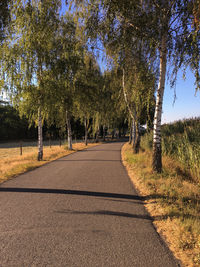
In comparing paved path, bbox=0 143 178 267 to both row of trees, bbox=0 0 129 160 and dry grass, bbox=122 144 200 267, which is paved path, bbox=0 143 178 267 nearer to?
dry grass, bbox=122 144 200 267

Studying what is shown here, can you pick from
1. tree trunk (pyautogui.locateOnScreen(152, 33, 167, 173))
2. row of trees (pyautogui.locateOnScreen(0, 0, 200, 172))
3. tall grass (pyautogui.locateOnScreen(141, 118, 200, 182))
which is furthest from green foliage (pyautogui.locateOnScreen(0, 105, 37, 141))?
tree trunk (pyautogui.locateOnScreen(152, 33, 167, 173))

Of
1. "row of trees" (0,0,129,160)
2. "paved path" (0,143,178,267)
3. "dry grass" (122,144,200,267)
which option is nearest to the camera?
"paved path" (0,143,178,267)

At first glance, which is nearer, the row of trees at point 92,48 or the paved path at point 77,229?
the paved path at point 77,229

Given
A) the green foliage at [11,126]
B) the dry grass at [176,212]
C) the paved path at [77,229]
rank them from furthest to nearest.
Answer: the green foliage at [11,126]
the dry grass at [176,212]
the paved path at [77,229]

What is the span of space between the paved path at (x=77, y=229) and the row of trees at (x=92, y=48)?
3396 mm

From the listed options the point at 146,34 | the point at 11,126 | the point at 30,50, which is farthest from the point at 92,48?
the point at 11,126

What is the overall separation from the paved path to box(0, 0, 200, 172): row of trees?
340cm

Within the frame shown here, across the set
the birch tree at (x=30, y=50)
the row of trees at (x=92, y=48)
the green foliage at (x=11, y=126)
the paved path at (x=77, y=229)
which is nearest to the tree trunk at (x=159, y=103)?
the row of trees at (x=92, y=48)

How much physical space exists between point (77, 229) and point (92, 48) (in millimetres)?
6187

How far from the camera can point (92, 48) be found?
678cm

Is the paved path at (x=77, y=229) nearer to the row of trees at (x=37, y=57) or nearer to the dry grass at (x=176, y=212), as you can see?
the dry grass at (x=176, y=212)

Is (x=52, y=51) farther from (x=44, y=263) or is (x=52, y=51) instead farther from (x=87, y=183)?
(x=44, y=263)

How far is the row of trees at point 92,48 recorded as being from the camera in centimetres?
566

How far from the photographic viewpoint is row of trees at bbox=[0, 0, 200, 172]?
18.6 ft
